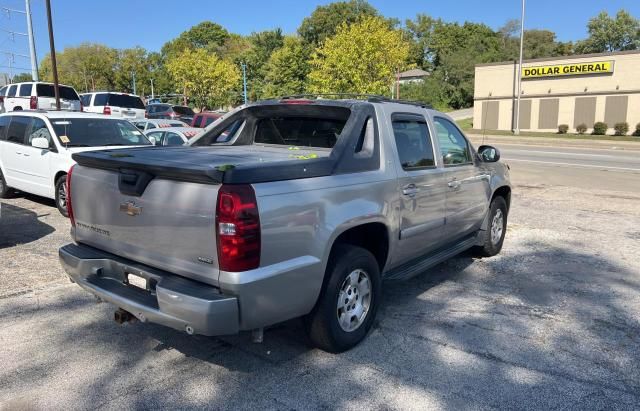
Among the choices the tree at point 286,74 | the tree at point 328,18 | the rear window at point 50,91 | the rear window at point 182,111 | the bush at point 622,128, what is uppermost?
the tree at point 328,18

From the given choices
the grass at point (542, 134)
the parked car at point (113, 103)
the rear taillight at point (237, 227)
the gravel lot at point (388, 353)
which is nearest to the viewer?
the rear taillight at point (237, 227)

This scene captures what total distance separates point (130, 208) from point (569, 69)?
42614 millimetres

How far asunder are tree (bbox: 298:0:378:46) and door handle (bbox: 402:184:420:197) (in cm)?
8780

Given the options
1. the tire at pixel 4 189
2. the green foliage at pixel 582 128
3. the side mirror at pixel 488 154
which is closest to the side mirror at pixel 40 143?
the tire at pixel 4 189

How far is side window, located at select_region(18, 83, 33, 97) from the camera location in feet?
72.6

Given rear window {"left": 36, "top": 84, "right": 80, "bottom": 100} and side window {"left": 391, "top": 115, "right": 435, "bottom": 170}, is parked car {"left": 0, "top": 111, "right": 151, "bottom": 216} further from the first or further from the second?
rear window {"left": 36, "top": 84, "right": 80, "bottom": 100}

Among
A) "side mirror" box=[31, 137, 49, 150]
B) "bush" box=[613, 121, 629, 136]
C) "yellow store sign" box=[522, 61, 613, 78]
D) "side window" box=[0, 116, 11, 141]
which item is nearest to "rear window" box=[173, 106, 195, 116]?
"side window" box=[0, 116, 11, 141]

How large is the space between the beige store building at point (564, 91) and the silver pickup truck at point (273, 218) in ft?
110

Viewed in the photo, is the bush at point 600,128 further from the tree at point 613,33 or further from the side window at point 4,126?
the tree at point 613,33

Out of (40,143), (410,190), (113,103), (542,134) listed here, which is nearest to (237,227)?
(410,190)

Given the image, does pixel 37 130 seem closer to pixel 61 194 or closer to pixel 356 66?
pixel 61 194

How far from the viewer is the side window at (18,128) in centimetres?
937

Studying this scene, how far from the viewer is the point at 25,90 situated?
22344mm

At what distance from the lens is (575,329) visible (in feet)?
14.6
